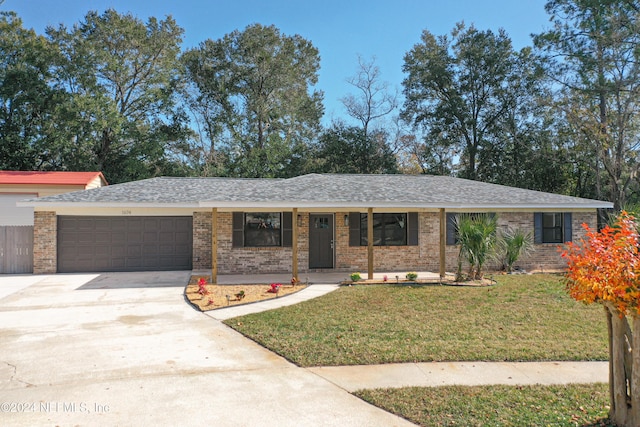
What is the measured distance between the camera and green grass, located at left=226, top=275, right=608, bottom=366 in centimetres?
550

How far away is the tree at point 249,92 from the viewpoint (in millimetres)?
29797

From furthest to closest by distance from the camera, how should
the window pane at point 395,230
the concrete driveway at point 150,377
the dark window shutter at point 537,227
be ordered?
the dark window shutter at point 537,227 → the window pane at point 395,230 → the concrete driveway at point 150,377

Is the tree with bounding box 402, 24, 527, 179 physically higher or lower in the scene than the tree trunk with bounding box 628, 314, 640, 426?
higher

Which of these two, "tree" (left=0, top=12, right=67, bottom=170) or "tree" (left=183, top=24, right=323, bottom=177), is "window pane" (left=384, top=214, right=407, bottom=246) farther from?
"tree" (left=0, top=12, right=67, bottom=170)

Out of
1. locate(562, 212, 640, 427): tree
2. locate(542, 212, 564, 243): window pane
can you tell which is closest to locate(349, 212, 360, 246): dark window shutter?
locate(542, 212, 564, 243): window pane

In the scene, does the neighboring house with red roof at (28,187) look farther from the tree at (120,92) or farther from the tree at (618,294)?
the tree at (618,294)

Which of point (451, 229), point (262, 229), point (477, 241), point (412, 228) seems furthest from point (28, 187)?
point (477, 241)

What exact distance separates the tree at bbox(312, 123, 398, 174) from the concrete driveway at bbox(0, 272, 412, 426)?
75.0 feet

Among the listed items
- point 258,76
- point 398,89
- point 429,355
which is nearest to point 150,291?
point 429,355

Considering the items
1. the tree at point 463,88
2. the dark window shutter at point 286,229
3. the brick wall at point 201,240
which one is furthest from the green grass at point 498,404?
the tree at point 463,88

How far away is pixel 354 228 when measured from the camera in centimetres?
1349

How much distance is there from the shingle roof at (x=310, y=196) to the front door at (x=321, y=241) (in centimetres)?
121

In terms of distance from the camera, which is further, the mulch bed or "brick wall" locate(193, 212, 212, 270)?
"brick wall" locate(193, 212, 212, 270)

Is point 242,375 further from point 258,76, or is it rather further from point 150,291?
point 258,76
